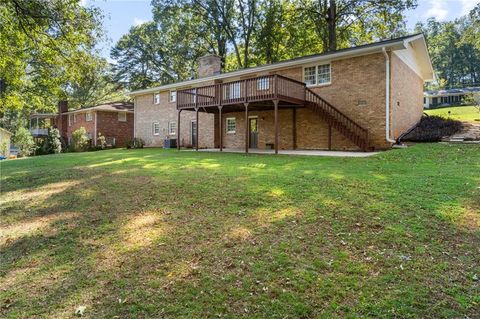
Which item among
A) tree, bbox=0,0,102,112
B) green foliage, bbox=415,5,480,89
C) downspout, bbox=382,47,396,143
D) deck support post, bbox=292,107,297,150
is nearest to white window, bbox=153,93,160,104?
tree, bbox=0,0,102,112

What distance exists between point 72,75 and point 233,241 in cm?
1289

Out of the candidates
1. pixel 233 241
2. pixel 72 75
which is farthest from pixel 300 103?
pixel 233 241

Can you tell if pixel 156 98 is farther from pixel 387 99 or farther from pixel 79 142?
pixel 387 99

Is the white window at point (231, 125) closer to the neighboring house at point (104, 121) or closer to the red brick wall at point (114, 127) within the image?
the neighboring house at point (104, 121)

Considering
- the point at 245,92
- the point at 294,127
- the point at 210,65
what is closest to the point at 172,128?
the point at 210,65

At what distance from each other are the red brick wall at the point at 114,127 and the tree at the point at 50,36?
18.3 m

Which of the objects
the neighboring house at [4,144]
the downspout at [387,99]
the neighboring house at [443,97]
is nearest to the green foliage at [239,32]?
the downspout at [387,99]

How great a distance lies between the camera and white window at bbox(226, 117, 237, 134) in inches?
886

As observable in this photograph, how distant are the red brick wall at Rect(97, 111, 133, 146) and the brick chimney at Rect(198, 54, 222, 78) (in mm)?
13060

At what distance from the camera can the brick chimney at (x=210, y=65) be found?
26.2 metres

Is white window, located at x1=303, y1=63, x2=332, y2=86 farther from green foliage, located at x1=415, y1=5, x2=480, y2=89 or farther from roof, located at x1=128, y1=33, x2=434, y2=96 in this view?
green foliage, located at x1=415, y1=5, x2=480, y2=89

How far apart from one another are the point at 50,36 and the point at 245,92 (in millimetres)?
8869

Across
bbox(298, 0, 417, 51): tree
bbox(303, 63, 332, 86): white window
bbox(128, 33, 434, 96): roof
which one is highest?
bbox(298, 0, 417, 51): tree

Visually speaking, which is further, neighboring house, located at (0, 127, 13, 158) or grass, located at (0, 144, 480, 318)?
neighboring house, located at (0, 127, 13, 158)
